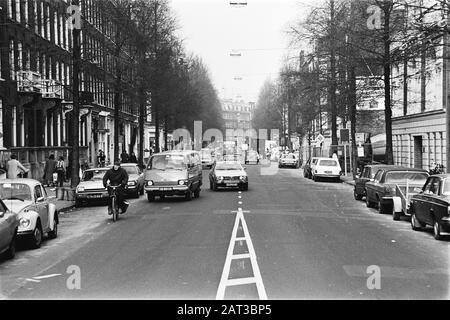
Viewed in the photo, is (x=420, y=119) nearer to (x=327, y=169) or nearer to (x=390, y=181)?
(x=327, y=169)

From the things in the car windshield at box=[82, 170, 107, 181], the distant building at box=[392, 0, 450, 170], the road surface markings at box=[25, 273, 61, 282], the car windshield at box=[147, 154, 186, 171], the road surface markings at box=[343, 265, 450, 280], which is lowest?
the road surface markings at box=[25, 273, 61, 282]

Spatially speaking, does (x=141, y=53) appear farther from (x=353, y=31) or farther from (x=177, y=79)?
(x=353, y=31)

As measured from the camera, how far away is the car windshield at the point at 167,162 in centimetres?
2727

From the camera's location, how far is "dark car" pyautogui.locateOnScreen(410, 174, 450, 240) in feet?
48.7

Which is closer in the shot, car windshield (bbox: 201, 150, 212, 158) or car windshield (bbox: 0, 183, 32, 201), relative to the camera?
car windshield (bbox: 0, 183, 32, 201)

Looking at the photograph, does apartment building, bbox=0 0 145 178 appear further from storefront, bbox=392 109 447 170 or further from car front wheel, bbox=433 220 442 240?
storefront, bbox=392 109 447 170

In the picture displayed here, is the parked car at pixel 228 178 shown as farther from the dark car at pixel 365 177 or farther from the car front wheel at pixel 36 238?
the car front wheel at pixel 36 238

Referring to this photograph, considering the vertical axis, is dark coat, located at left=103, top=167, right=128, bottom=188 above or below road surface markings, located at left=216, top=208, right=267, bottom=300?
above

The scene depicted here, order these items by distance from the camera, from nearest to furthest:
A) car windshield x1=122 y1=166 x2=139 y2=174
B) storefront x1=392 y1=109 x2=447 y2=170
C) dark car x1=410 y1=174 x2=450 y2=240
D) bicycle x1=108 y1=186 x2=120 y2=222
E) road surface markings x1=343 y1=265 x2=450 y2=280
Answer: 1. road surface markings x1=343 y1=265 x2=450 y2=280
2. dark car x1=410 y1=174 x2=450 y2=240
3. bicycle x1=108 y1=186 x2=120 y2=222
4. car windshield x1=122 y1=166 x2=139 y2=174
5. storefront x1=392 y1=109 x2=447 y2=170

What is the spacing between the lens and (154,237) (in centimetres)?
1590

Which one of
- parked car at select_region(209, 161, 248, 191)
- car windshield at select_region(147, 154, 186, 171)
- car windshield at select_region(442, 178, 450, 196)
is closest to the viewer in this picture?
car windshield at select_region(442, 178, 450, 196)

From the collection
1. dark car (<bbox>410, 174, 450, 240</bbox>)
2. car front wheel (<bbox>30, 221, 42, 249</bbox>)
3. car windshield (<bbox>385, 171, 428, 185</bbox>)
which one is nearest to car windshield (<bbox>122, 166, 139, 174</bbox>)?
car windshield (<bbox>385, 171, 428, 185</bbox>)
